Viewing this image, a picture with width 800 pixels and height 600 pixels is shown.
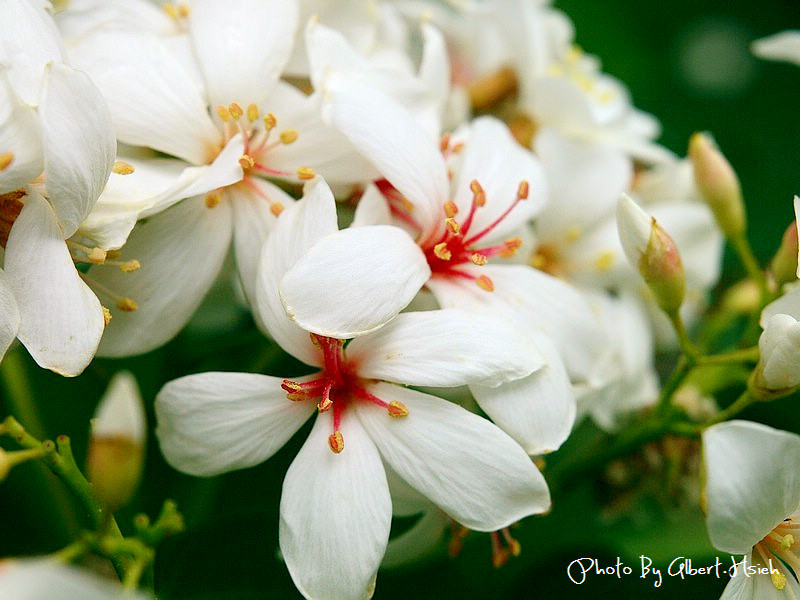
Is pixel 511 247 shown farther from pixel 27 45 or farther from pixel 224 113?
pixel 27 45

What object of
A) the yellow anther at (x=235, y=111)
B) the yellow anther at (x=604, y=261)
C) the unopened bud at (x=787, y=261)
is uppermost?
the yellow anther at (x=235, y=111)

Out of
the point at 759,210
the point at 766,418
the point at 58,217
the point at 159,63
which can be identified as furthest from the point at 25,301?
the point at 759,210

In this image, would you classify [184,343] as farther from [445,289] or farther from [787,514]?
[787,514]

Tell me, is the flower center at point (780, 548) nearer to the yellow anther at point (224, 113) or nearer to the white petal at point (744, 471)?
the white petal at point (744, 471)

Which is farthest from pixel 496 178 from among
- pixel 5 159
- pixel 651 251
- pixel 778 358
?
pixel 5 159

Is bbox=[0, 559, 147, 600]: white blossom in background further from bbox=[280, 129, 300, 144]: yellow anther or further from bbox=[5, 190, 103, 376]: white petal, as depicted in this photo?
bbox=[280, 129, 300, 144]: yellow anther

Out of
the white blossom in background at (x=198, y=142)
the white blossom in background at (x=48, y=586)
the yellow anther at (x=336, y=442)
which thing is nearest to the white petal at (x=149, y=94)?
the white blossom in background at (x=198, y=142)
